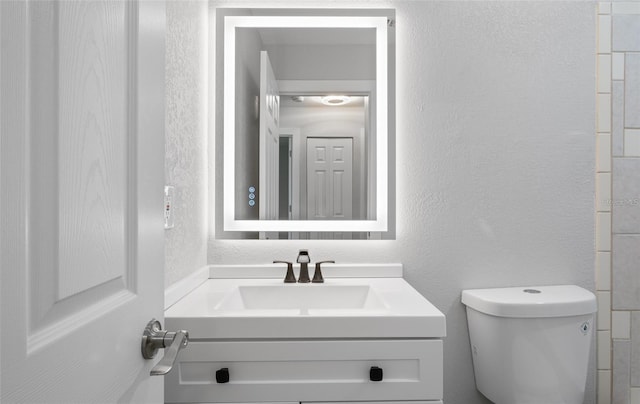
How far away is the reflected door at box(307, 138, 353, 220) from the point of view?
1525 millimetres

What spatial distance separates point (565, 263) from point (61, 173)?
64.4 inches

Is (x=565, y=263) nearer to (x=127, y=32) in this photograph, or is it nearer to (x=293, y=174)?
(x=293, y=174)

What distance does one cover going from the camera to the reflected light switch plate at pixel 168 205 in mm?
1093

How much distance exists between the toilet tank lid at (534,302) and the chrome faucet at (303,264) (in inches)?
23.1

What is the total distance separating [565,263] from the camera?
1516 mm

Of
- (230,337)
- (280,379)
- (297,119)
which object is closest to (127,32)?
(230,337)

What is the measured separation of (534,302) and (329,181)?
797mm

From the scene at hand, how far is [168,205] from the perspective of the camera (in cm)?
110

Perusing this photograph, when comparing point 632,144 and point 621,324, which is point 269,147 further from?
point 621,324

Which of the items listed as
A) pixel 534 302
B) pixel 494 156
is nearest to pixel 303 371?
pixel 534 302

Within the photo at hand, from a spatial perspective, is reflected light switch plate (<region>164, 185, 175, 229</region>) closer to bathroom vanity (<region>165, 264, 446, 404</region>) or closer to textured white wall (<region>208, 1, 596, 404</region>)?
bathroom vanity (<region>165, 264, 446, 404</region>)

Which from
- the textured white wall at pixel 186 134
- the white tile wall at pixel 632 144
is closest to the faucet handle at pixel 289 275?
the textured white wall at pixel 186 134

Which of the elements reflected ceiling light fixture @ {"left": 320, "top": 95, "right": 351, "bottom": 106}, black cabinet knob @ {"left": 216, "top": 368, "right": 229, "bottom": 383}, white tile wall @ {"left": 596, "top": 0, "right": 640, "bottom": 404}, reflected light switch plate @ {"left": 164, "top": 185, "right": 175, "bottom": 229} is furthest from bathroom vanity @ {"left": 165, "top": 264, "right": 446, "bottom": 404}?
white tile wall @ {"left": 596, "top": 0, "right": 640, "bottom": 404}

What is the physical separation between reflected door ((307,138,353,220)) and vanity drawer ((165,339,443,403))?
0.64 meters
